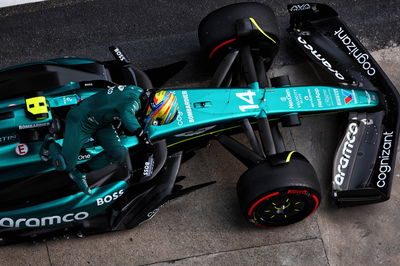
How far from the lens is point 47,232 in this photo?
5.26m

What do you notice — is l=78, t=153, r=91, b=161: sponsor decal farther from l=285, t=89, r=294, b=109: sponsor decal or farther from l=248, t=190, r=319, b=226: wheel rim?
l=285, t=89, r=294, b=109: sponsor decal

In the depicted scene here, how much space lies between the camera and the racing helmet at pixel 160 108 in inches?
170

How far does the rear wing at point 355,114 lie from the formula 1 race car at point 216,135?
1cm

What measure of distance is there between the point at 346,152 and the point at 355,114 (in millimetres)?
435

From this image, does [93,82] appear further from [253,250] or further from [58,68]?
[253,250]

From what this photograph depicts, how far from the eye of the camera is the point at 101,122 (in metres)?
4.41

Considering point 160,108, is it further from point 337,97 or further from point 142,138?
point 337,97

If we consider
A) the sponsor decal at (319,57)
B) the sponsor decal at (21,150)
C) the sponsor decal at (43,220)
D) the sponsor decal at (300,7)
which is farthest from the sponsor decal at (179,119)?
the sponsor decal at (300,7)

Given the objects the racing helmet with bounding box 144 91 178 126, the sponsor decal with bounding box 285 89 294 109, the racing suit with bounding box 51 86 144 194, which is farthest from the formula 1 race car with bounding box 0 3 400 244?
the racing helmet with bounding box 144 91 178 126

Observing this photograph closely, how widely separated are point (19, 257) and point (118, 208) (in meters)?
1.12

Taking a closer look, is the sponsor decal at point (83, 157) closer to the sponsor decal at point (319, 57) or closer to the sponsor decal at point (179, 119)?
the sponsor decal at point (179, 119)

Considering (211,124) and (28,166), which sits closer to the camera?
(28,166)

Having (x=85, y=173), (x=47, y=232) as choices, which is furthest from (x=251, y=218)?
(x=47, y=232)

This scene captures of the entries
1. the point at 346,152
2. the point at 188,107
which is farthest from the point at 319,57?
the point at 188,107
